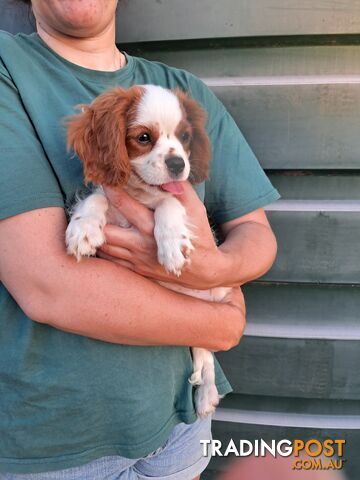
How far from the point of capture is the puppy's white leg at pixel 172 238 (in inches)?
49.0

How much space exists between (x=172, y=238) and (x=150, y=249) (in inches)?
2.6

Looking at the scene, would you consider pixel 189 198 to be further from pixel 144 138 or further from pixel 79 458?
pixel 79 458

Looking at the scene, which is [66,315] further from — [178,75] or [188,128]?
[178,75]

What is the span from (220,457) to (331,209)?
111cm

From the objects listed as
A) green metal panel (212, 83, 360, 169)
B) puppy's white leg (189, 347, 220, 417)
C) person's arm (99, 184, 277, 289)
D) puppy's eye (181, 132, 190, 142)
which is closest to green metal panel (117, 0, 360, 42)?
green metal panel (212, 83, 360, 169)

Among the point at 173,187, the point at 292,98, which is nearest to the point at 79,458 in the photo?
the point at 173,187

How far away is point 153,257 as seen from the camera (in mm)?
1277

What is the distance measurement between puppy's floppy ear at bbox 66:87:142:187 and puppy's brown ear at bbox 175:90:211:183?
0.22 meters

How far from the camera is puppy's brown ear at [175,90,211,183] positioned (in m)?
1.54

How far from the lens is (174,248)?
125 centimetres

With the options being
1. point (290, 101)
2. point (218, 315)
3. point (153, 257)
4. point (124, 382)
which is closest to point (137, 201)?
point (153, 257)

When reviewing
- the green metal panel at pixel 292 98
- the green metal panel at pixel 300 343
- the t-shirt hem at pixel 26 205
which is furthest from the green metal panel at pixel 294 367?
the t-shirt hem at pixel 26 205

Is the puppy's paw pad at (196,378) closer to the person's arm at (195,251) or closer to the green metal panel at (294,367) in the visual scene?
the person's arm at (195,251)

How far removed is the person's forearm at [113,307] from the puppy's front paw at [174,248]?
0.22 ft
